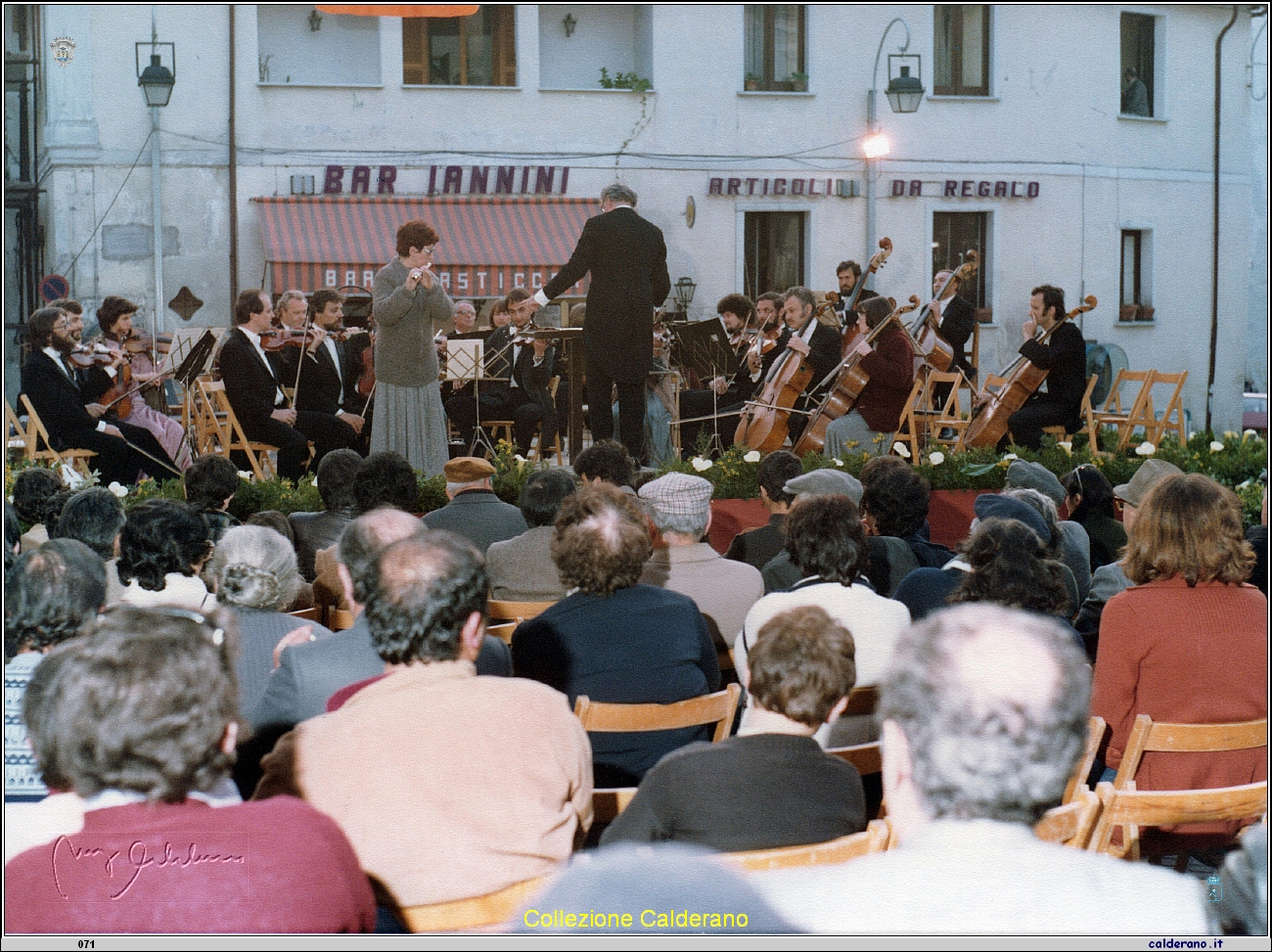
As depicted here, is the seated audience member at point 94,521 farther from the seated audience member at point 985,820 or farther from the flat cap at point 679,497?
the seated audience member at point 985,820

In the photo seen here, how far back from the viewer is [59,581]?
98.0 inches

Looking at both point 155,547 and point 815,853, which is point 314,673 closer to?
point 155,547

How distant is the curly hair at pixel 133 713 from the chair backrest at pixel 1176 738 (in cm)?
165

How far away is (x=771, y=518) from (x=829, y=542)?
1.50 meters

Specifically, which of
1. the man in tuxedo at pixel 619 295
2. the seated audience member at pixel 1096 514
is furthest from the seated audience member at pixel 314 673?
the man in tuxedo at pixel 619 295

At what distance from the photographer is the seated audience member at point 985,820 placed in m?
1.48

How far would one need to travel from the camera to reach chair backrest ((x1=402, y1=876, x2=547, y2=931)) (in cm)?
193

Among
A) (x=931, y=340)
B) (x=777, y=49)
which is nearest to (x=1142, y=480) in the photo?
(x=931, y=340)

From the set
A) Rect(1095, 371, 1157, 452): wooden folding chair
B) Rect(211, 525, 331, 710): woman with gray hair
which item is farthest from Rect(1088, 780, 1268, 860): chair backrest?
Rect(1095, 371, 1157, 452): wooden folding chair

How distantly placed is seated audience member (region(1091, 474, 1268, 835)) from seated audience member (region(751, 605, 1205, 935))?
1.43m

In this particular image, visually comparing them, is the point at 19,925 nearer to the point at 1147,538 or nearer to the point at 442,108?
the point at 1147,538

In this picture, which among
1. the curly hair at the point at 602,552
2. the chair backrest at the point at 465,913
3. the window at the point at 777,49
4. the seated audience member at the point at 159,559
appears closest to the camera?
the chair backrest at the point at 465,913

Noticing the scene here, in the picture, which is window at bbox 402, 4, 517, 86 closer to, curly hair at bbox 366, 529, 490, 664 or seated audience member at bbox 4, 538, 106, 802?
seated audience member at bbox 4, 538, 106, 802

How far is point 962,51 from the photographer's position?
1480cm
